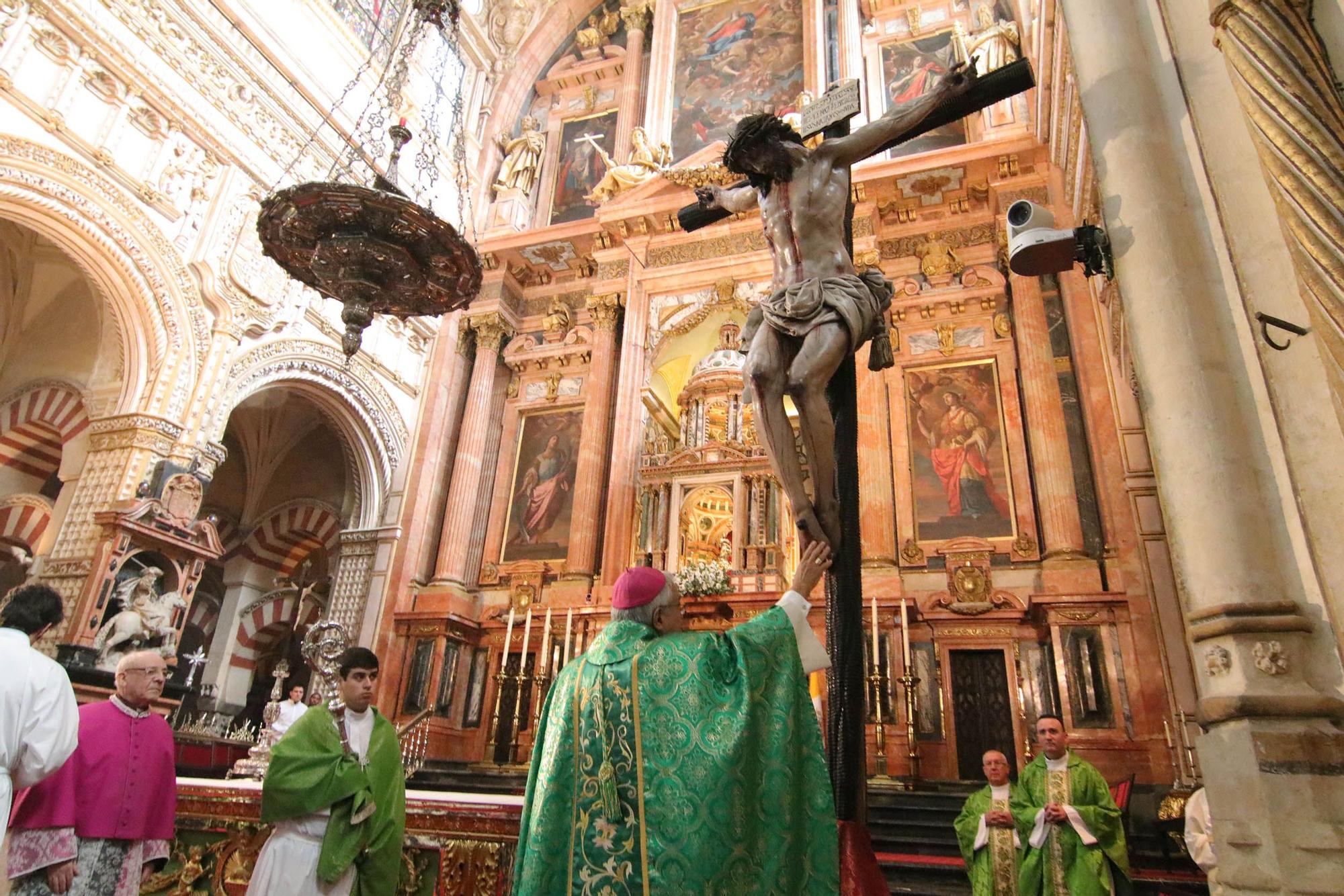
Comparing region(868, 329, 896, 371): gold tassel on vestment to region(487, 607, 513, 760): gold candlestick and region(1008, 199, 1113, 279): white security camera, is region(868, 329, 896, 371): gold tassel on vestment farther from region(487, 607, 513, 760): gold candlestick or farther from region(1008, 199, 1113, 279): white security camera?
region(487, 607, 513, 760): gold candlestick

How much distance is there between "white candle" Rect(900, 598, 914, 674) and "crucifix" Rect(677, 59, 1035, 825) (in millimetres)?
5362

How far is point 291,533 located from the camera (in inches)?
527

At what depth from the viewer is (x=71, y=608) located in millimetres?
7352

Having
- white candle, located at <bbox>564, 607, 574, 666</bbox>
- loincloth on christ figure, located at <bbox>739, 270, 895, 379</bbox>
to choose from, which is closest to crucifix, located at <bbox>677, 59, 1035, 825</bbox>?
loincloth on christ figure, located at <bbox>739, 270, 895, 379</bbox>

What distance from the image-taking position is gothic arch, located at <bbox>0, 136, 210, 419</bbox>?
745 cm

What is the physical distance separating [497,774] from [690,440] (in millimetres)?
4422

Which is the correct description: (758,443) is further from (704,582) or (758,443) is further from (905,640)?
(905,640)

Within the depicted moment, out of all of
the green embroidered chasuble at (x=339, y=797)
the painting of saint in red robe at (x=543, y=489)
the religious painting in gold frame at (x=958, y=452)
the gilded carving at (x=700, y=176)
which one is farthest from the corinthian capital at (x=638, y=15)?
the green embroidered chasuble at (x=339, y=797)

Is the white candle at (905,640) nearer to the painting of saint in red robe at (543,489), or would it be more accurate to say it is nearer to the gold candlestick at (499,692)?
the gold candlestick at (499,692)

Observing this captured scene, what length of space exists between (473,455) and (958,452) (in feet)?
21.0

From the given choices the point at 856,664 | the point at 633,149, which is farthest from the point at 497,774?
the point at 633,149

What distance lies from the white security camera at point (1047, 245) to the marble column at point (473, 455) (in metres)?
8.29

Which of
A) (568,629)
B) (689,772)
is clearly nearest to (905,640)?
(568,629)

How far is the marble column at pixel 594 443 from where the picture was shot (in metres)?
10.1
